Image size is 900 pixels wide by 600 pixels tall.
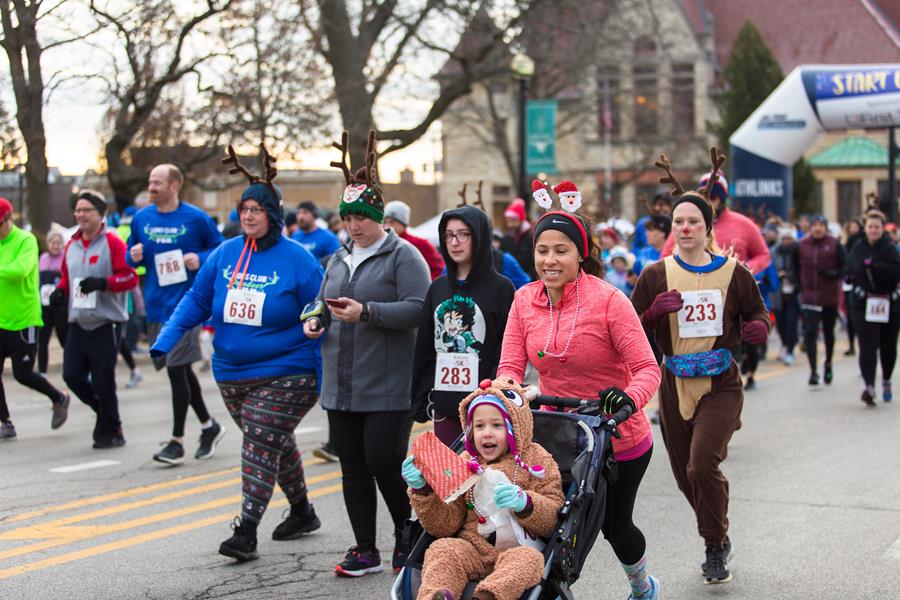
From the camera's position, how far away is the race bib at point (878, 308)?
514 inches

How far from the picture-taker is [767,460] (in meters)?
9.91

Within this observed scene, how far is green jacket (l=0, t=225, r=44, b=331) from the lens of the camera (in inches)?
415

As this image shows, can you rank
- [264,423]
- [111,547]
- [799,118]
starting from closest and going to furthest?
[264,423] → [111,547] → [799,118]

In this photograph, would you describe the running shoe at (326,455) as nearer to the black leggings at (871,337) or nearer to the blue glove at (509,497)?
the blue glove at (509,497)

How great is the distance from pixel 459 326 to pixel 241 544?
1.61m

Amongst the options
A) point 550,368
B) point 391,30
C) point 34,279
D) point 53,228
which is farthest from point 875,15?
point 550,368

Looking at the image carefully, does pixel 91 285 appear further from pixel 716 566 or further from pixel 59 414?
pixel 716 566

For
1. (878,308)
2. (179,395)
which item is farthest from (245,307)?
(878,308)

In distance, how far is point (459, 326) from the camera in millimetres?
6508

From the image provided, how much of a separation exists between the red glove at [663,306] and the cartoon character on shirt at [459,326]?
0.84 meters

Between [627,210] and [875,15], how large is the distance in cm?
1325

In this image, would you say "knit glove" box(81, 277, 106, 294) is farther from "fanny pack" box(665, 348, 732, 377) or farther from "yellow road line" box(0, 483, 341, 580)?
"fanny pack" box(665, 348, 732, 377)

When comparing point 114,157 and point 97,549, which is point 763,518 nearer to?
point 97,549

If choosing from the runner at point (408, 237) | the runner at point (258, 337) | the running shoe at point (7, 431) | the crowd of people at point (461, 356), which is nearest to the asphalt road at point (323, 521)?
the running shoe at point (7, 431)
